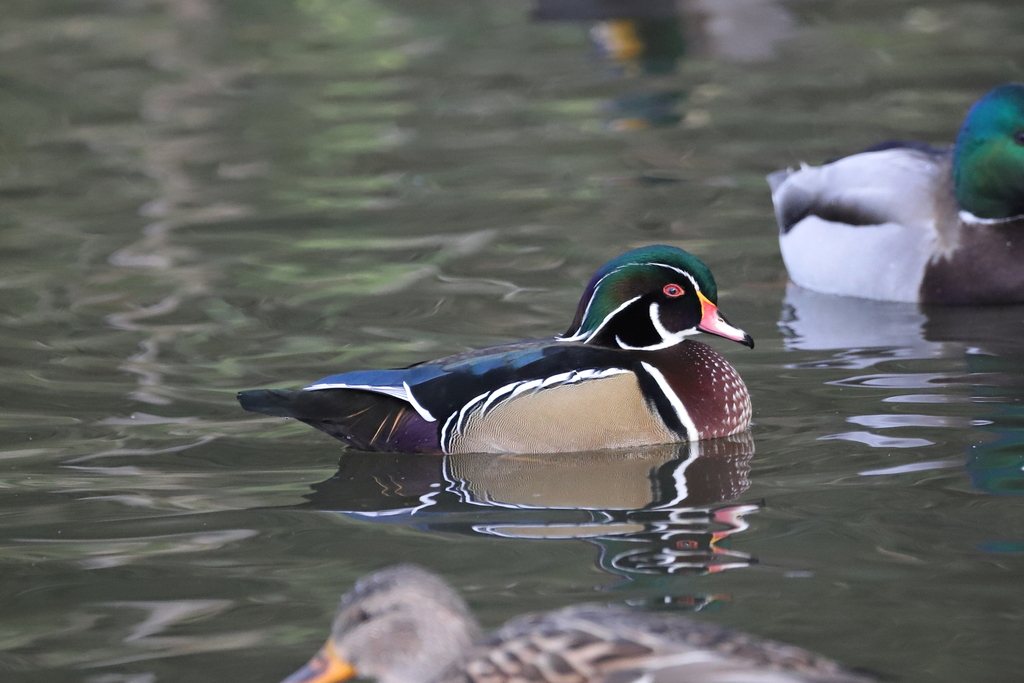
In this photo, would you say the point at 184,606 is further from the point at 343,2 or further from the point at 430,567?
the point at 343,2

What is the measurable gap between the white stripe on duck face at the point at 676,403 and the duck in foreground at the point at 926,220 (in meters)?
2.69

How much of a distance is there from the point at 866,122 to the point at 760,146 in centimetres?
99

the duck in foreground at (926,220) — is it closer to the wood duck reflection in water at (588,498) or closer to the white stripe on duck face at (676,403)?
the wood duck reflection in water at (588,498)

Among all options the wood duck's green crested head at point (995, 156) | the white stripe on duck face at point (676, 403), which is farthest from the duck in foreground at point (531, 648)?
the wood duck's green crested head at point (995, 156)

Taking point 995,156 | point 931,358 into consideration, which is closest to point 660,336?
point 931,358

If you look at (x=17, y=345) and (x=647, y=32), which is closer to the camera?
(x=17, y=345)

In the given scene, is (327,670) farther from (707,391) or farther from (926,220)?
(926,220)

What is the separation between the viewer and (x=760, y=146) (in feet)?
39.0

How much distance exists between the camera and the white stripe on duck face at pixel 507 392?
6.42 meters

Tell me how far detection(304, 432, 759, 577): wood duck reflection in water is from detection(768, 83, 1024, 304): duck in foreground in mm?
2571

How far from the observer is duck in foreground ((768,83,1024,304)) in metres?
8.63

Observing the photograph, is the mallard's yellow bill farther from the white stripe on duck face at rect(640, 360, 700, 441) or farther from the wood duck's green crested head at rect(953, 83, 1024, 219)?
the wood duck's green crested head at rect(953, 83, 1024, 219)

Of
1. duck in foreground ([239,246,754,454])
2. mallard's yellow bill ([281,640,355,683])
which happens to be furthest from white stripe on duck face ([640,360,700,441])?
mallard's yellow bill ([281,640,355,683])

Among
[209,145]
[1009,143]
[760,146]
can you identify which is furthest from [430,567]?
[209,145]
